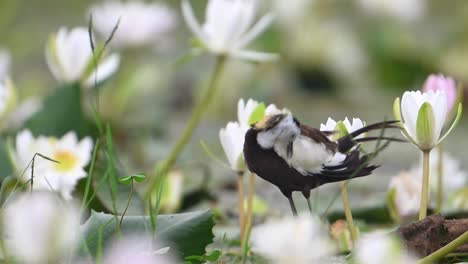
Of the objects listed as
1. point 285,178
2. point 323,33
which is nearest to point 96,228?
point 285,178

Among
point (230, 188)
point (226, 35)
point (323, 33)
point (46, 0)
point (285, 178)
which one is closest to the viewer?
point (285, 178)

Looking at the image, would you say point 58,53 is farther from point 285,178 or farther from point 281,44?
point 281,44

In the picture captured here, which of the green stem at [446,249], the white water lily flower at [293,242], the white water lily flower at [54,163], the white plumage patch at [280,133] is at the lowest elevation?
the green stem at [446,249]

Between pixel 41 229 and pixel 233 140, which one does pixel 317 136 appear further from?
pixel 41 229

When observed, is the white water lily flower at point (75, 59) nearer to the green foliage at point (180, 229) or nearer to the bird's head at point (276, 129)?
the green foliage at point (180, 229)

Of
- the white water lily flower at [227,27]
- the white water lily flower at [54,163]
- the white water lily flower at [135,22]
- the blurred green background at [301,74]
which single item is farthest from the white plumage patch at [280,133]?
the white water lily flower at [135,22]

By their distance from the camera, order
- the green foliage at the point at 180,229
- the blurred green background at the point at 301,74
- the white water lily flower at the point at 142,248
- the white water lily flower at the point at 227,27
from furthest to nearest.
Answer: the blurred green background at the point at 301,74 < the white water lily flower at the point at 227,27 < the green foliage at the point at 180,229 < the white water lily flower at the point at 142,248

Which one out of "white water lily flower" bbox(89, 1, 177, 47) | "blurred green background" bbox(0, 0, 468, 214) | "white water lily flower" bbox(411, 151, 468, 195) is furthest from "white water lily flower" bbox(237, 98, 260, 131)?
"white water lily flower" bbox(89, 1, 177, 47)
